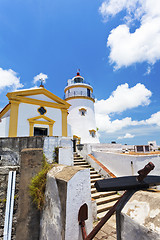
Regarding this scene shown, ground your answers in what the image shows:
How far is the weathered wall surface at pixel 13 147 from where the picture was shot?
4.48m

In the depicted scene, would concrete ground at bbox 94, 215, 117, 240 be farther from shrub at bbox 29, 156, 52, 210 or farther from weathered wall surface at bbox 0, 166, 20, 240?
weathered wall surface at bbox 0, 166, 20, 240

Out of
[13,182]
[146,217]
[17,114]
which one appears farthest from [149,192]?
[17,114]

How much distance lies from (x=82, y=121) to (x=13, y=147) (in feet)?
44.5

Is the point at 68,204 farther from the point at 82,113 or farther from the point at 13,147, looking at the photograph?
the point at 82,113

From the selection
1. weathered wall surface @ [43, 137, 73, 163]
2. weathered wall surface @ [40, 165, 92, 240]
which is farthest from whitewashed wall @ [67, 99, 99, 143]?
weathered wall surface @ [40, 165, 92, 240]

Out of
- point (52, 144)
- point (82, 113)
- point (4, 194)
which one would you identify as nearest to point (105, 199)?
point (52, 144)

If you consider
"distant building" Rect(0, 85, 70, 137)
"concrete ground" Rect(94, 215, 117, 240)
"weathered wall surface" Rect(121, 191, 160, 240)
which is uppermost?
"distant building" Rect(0, 85, 70, 137)

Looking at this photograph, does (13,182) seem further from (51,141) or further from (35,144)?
(51,141)

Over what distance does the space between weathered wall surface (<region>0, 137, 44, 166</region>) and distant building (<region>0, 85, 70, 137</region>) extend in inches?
234

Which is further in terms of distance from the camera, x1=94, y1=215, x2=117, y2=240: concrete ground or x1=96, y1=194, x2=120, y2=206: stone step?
x1=96, y1=194, x2=120, y2=206: stone step

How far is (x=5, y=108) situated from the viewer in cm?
1170

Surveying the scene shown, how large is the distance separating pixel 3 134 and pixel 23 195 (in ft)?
25.2

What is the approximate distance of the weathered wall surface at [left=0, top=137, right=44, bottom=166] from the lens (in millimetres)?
4484

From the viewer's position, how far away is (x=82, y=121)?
1789 centimetres
